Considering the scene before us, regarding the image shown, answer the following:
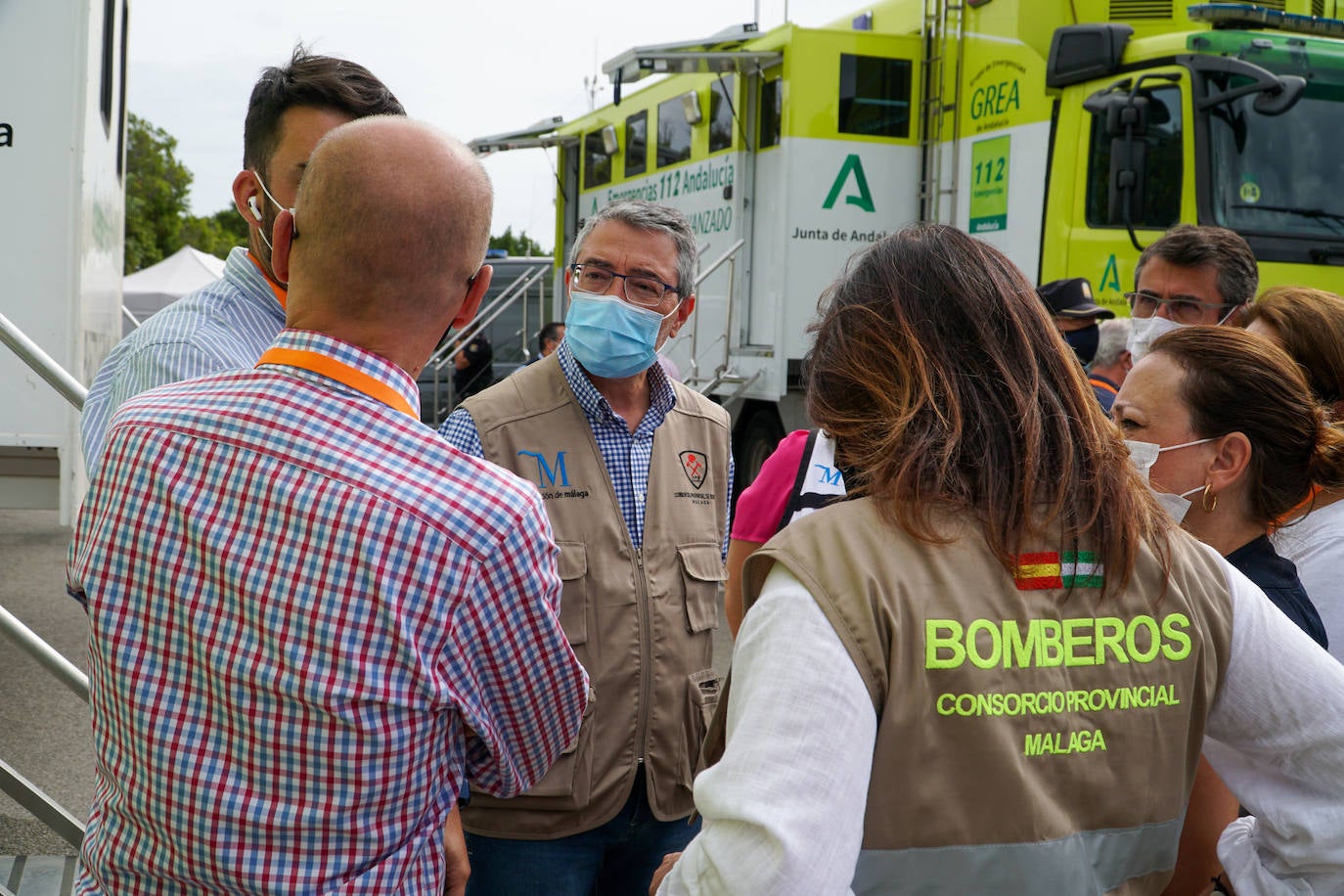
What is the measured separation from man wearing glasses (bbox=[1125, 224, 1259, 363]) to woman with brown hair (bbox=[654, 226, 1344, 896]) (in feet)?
9.38

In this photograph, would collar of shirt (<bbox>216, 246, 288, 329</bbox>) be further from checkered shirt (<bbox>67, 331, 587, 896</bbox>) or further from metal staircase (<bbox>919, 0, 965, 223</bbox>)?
metal staircase (<bbox>919, 0, 965, 223</bbox>)

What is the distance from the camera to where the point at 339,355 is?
144cm

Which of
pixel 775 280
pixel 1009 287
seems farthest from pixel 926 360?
pixel 775 280

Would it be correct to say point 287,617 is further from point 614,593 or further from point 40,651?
point 40,651

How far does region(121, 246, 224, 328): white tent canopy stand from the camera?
17.1m

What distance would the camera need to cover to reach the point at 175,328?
195 cm

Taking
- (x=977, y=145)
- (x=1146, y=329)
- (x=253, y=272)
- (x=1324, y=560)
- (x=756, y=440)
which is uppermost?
(x=977, y=145)

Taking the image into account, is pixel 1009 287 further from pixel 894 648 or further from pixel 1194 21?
pixel 1194 21

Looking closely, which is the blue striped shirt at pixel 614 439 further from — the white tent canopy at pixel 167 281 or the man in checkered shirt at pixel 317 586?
the white tent canopy at pixel 167 281

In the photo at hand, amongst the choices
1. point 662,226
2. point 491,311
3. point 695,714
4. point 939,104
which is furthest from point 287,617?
point 491,311

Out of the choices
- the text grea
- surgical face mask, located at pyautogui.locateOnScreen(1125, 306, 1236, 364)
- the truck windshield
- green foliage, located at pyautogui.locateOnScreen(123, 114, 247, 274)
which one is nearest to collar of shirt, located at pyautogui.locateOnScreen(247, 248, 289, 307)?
the text grea

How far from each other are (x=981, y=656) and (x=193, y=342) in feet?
4.32

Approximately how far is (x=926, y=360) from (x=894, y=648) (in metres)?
0.39

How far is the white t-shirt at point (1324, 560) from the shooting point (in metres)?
2.43
